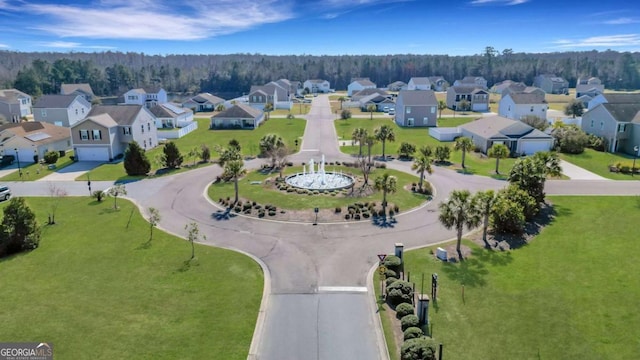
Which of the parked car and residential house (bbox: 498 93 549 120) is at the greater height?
residential house (bbox: 498 93 549 120)

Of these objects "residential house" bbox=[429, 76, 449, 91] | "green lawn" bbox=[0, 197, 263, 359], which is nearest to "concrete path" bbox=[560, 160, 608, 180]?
"green lawn" bbox=[0, 197, 263, 359]

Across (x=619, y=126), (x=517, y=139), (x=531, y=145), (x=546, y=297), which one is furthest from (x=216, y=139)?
(x=619, y=126)

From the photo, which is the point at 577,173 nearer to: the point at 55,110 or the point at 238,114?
the point at 238,114

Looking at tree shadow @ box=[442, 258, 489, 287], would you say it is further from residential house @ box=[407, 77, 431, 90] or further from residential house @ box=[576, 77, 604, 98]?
residential house @ box=[407, 77, 431, 90]

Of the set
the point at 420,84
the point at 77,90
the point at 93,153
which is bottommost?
the point at 93,153

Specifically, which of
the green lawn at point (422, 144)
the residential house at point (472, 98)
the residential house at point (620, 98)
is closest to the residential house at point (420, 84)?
the residential house at point (472, 98)

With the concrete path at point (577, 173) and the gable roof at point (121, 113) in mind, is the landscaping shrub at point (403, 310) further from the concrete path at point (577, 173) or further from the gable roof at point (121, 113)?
the gable roof at point (121, 113)
